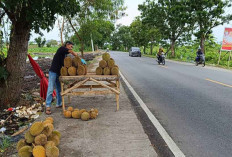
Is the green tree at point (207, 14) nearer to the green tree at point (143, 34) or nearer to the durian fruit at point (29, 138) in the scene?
the green tree at point (143, 34)

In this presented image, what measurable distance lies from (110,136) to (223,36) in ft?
62.6

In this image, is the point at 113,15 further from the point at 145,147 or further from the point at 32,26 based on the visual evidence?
the point at 145,147

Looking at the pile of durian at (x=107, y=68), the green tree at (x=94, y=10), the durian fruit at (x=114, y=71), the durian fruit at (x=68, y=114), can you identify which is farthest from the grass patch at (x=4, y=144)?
the green tree at (x=94, y=10)

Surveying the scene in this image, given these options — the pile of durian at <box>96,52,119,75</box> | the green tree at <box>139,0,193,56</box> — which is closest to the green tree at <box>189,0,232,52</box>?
the green tree at <box>139,0,193,56</box>

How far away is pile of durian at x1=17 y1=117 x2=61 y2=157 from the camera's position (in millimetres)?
3092

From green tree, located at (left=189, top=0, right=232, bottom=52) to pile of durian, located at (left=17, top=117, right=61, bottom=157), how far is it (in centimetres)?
2399

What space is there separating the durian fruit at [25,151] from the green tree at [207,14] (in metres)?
24.3

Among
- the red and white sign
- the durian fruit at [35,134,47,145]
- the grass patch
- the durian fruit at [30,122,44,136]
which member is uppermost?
the red and white sign

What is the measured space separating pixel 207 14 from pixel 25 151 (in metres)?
25.4

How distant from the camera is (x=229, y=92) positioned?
771 centimetres

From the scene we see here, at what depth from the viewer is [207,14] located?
956 inches

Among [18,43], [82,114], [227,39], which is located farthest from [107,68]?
[227,39]

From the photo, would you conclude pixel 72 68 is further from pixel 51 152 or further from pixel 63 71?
pixel 51 152

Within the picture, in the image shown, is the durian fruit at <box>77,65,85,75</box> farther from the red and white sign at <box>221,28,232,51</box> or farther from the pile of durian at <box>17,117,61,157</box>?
the red and white sign at <box>221,28,232,51</box>
